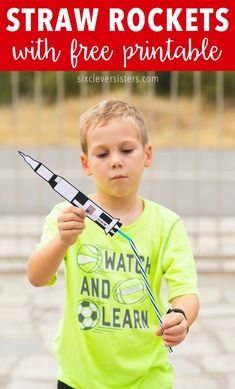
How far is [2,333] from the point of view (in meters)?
4.27

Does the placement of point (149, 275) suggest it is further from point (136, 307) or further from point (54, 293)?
point (54, 293)

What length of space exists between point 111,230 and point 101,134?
0.31m

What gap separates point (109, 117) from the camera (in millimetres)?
2234

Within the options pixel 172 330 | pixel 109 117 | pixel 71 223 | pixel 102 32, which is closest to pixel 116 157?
pixel 109 117

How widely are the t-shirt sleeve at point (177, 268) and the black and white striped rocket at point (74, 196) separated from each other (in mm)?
315

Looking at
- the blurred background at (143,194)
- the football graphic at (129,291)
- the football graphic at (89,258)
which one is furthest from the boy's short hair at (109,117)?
the blurred background at (143,194)

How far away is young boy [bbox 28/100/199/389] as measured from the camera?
220 cm

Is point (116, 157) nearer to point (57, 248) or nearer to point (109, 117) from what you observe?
point (109, 117)

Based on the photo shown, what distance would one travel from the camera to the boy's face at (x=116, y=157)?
216 cm

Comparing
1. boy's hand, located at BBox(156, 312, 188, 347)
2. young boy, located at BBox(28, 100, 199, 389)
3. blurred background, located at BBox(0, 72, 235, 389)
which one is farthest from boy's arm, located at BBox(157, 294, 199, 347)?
blurred background, located at BBox(0, 72, 235, 389)

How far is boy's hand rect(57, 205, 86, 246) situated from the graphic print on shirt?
0.62ft

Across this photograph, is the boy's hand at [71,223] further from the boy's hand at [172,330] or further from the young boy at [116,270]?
the boy's hand at [172,330]

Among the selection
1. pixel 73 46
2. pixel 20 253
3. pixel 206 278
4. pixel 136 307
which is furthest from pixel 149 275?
pixel 20 253

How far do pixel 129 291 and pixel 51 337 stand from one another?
2.07 m
